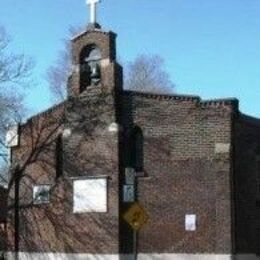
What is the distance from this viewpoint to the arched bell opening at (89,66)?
105ft

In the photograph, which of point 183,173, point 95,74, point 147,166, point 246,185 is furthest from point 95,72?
point 246,185

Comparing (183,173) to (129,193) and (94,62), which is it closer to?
(129,193)

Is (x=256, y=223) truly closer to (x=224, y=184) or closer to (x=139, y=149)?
(x=224, y=184)

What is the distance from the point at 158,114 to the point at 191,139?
1660 mm

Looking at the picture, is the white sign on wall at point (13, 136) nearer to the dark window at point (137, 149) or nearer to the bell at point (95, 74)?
the bell at point (95, 74)

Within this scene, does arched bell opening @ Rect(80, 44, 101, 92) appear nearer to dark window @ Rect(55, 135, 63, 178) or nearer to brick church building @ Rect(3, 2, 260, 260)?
brick church building @ Rect(3, 2, 260, 260)

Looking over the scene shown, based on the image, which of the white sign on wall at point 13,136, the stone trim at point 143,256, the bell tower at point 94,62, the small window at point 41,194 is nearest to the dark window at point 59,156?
the small window at point 41,194

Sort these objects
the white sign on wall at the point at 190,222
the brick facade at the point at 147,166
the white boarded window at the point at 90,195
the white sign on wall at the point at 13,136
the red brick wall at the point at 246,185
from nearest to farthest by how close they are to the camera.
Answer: the brick facade at the point at 147,166, the white sign on wall at the point at 190,222, the red brick wall at the point at 246,185, the white boarded window at the point at 90,195, the white sign on wall at the point at 13,136

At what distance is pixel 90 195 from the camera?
3116 cm

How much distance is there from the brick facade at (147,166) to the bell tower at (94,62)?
48 millimetres

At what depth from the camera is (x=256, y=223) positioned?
1216 inches

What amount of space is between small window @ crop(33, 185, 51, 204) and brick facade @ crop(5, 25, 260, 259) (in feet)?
0.84

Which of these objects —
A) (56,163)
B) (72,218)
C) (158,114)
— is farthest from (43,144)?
(158,114)

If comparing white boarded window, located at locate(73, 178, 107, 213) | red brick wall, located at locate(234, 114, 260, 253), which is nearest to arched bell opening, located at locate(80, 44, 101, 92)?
white boarded window, located at locate(73, 178, 107, 213)
